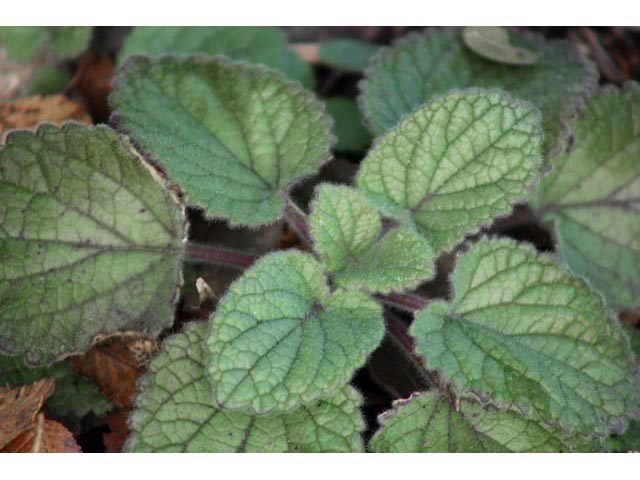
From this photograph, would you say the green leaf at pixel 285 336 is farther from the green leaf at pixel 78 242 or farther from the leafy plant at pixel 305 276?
the green leaf at pixel 78 242

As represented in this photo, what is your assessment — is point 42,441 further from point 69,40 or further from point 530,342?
point 69,40

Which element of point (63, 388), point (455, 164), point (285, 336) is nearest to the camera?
point (285, 336)

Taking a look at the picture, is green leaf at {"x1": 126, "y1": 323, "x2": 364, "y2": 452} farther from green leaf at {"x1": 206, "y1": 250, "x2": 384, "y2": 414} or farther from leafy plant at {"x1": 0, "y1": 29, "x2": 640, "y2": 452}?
green leaf at {"x1": 206, "y1": 250, "x2": 384, "y2": 414}

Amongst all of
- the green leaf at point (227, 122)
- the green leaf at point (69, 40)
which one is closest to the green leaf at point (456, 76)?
the green leaf at point (227, 122)

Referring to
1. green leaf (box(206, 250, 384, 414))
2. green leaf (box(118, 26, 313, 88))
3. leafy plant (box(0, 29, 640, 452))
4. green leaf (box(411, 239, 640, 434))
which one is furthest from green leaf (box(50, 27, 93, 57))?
green leaf (box(411, 239, 640, 434))

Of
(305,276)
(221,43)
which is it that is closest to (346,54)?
(221,43)

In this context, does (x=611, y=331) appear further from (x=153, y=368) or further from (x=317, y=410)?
(x=153, y=368)
